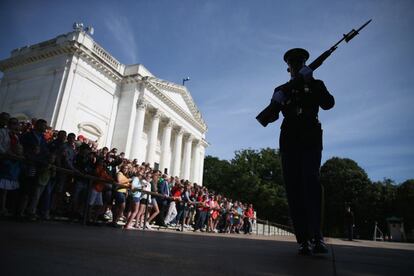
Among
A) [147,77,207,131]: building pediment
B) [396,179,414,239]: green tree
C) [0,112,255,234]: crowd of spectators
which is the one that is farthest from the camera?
[396,179,414,239]: green tree

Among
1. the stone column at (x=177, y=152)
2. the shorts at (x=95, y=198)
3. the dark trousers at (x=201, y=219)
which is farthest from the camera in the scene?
the stone column at (x=177, y=152)

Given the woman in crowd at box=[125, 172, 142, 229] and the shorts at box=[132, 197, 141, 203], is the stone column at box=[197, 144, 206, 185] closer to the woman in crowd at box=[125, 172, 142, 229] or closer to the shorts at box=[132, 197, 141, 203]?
the woman in crowd at box=[125, 172, 142, 229]

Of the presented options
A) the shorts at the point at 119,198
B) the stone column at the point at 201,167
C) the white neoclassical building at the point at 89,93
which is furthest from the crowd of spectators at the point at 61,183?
the stone column at the point at 201,167

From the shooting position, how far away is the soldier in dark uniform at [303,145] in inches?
130

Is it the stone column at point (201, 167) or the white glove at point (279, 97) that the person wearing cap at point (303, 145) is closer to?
the white glove at point (279, 97)

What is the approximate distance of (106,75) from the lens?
86.3 feet

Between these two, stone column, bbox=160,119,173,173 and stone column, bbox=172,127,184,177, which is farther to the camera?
stone column, bbox=172,127,184,177

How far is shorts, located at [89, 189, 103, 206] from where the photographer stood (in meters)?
7.45

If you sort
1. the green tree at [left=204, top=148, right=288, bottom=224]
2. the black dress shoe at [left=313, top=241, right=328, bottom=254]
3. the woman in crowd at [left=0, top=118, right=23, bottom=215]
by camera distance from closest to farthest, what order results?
the black dress shoe at [left=313, top=241, right=328, bottom=254] < the woman in crowd at [left=0, top=118, right=23, bottom=215] < the green tree at [left=204, top=148, right=288, bottom=224]

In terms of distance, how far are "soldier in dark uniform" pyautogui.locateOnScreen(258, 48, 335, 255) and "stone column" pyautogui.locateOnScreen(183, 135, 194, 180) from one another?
33.7 m

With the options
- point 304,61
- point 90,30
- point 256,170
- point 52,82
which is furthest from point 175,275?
point 256,170

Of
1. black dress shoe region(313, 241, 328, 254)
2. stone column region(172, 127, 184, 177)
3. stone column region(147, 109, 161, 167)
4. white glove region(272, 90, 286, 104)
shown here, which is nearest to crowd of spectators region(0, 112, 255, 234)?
white glove region(272, 90, 286, 104)

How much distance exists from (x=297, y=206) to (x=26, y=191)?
561cm

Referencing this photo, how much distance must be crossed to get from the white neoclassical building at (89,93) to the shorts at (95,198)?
16.2 meters
